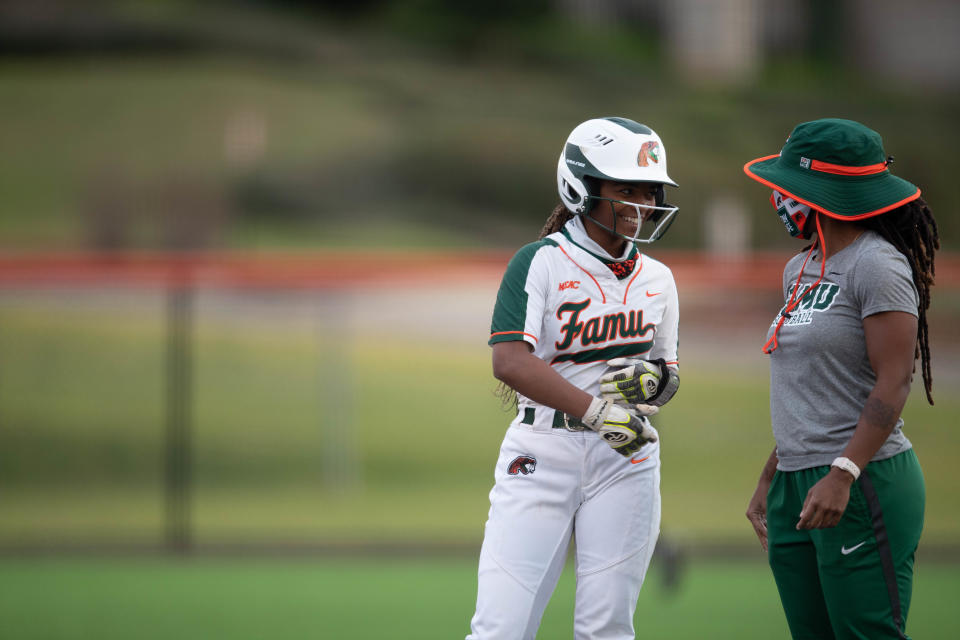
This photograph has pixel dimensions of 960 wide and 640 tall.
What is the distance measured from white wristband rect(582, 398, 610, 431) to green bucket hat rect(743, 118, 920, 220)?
797 millimetres

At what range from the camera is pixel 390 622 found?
6.46 meters

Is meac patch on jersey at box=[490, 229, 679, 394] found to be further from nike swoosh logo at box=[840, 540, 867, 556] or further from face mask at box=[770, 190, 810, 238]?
nike swoosh logo at box=[840, 540, 867, 556]

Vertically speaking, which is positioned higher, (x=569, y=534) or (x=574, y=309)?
(x=574, y=309)

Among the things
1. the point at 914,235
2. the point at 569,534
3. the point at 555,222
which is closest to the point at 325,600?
the point at 569,534

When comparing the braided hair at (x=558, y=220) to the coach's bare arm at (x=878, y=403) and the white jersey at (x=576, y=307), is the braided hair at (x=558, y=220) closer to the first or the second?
the white jersey at (x=576, y=307)

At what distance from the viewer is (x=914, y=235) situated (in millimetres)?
3176

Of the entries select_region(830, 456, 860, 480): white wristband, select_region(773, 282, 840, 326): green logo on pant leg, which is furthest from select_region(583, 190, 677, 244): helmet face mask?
select_region(830, 456, 860, 480): white wristband

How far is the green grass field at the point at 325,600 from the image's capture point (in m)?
6.20

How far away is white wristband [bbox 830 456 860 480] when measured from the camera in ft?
9.70

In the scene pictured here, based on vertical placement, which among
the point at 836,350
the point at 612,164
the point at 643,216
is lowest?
the point at 836,350

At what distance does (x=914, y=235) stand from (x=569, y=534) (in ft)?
4.49

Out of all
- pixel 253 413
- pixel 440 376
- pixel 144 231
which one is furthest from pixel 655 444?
pixel 144 231

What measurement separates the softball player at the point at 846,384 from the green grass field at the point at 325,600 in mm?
3131

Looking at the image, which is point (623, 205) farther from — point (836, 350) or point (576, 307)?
point (836, 350)
